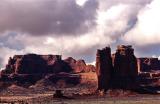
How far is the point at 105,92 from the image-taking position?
199 metres

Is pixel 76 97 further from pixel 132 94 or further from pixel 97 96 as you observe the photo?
pixel 132 94

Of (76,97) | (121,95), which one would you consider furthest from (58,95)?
(121,95)

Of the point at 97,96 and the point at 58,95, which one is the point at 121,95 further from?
the point at 58,95

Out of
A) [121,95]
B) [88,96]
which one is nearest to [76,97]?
[88,96]

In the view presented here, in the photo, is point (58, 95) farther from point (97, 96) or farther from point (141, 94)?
point (141, 94)

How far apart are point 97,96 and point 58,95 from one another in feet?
52.9

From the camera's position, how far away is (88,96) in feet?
639

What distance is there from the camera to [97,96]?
639 feet

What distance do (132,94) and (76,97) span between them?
897 inches

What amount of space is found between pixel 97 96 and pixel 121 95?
9.78 m

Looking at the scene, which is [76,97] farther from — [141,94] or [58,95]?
[141,94]

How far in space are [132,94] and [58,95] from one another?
30312mm

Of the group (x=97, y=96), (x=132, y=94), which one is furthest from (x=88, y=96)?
(x=132, y=94)

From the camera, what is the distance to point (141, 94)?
634 feet
